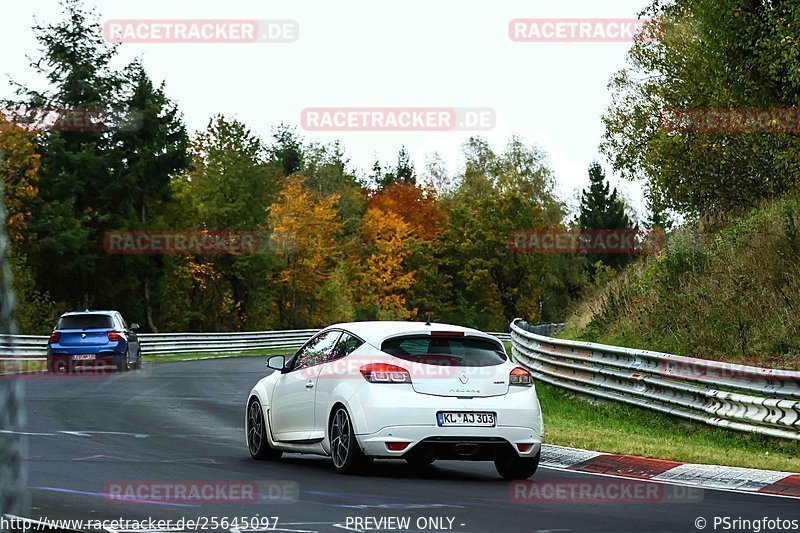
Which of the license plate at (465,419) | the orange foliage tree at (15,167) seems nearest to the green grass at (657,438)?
the license plate at (465,419)

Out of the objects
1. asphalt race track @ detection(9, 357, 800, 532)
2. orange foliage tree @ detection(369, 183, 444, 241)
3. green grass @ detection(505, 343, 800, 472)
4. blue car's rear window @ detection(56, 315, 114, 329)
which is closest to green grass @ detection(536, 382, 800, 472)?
green grass @ detection(505, 343, 800, 472)

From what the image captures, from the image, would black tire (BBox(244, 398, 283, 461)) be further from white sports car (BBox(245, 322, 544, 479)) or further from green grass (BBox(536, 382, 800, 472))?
green grass (BBox(536, 382, 800, 472))

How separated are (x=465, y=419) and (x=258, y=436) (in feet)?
9.80

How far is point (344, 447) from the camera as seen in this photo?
470 inches

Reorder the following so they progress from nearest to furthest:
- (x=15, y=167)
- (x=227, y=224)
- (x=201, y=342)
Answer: (x=15, y=167), (x=201, y=342), (x=227, y=224)

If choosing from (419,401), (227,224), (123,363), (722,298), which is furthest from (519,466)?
(227,224)

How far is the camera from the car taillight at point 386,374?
1172 cm

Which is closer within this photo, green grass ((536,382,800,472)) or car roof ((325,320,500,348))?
car roof ((325,320,500,348))

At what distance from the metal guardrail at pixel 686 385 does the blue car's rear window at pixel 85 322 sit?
39.8 feet

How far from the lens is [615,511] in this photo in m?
9.45

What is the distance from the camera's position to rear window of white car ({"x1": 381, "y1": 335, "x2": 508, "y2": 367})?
39.2 feet

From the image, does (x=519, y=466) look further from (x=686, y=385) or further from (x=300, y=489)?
(x=686, y=385)

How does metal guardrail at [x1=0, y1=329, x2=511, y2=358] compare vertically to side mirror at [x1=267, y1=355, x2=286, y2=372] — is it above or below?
below

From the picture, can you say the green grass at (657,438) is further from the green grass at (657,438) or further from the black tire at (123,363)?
the black tire at (123,363)
